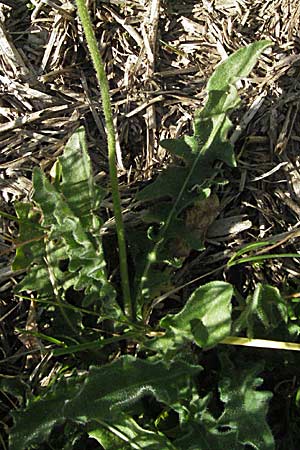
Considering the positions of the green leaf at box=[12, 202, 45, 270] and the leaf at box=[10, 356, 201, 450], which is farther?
the green leaf at box=[12, 202, 45, 270]

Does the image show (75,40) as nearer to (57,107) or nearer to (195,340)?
(57,107)

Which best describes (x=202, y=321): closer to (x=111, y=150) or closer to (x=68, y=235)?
(x=68, y=235)

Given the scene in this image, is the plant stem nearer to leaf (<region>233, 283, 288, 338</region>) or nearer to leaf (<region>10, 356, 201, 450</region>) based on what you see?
leaf (<region>10, 356, 201, 450</region>)

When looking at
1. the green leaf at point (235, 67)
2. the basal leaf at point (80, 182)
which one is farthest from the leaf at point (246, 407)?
the green leaf at point (235, 67)

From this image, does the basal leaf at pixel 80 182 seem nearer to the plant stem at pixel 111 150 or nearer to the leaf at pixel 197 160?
the plant stem at pixel 111 150

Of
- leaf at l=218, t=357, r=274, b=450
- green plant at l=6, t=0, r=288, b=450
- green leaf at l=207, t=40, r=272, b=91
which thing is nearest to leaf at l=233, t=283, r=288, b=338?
green plant at l=6, t=0, r=288, b=450

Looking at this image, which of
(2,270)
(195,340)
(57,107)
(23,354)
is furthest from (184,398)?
(57,107)

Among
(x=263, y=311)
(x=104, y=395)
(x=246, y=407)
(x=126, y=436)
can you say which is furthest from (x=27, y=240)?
(x=246, y=407)
